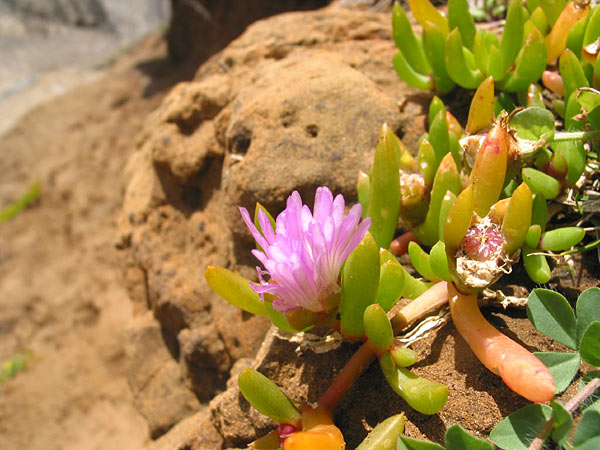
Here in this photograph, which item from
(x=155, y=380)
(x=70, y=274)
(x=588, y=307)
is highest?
(x=588, y=307)

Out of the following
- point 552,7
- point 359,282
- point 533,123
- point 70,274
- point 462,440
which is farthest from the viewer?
point 70,274

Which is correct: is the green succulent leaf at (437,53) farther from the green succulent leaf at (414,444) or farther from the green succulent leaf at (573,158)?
the green succulent leaf at (414,444)

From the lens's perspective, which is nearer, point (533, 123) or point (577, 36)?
point (533, 123)

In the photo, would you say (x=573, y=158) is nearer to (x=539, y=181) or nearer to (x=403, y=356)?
(x=539, y=181)

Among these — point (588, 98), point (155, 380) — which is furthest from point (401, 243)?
point (155, 380)

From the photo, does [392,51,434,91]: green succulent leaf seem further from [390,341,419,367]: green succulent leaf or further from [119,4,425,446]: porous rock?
[390,341,419,367]: green succulent leaf

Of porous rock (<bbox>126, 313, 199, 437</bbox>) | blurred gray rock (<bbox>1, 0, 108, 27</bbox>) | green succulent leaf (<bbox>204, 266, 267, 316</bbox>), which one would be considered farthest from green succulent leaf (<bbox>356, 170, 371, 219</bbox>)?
blurred gray rock (<bbox>1, 0, 108, 27</bbox>)
